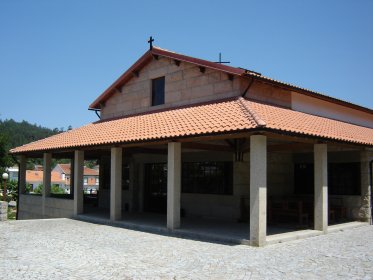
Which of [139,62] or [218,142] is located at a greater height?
[139,62]

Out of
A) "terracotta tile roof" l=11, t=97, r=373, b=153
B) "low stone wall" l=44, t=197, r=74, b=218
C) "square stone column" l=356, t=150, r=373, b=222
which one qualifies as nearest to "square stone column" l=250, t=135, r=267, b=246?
"terracotta tile roof" l=11, t=97, r=373, b=153

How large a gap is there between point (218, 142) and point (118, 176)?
12.7 feet

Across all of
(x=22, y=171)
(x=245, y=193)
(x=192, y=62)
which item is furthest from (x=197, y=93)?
(x=22, y=171)

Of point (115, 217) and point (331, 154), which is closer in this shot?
point (115, 217)

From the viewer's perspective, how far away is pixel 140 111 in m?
18.1

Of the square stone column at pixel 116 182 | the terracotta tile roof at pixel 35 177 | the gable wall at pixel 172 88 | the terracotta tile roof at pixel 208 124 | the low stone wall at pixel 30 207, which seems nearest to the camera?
the terracotta tile roof at pixel 208 124

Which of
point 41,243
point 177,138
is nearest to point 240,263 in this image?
point 177,138

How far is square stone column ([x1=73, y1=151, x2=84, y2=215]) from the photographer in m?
16.6

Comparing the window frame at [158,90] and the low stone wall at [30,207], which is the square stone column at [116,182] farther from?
the low stone wall at [30,207]

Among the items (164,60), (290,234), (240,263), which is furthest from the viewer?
A: (164,60)

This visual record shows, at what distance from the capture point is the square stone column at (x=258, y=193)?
32.8 feet

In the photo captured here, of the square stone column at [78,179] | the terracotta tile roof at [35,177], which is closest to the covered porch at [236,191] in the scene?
the square stone column at [78,179]

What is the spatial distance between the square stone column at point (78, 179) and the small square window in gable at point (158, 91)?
12.4ft

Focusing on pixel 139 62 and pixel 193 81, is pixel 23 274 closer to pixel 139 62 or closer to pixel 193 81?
pixel 193 81
